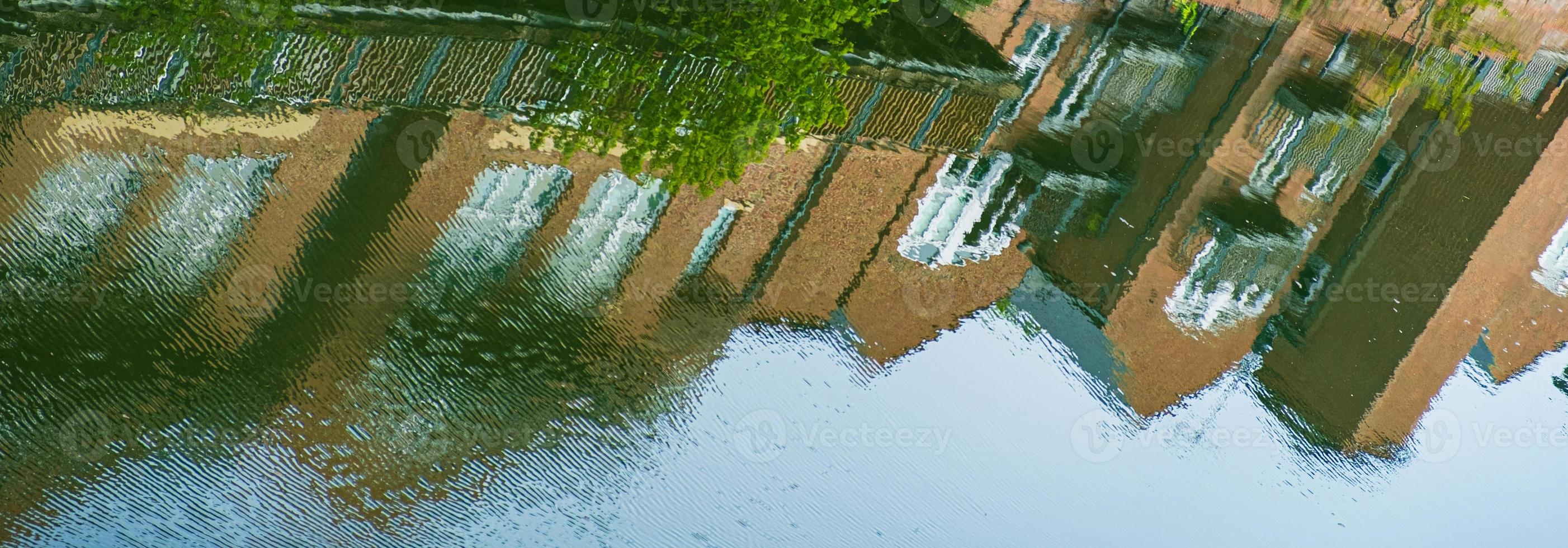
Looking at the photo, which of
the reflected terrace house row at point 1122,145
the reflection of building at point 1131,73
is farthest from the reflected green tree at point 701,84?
the reflection of building at point 1131,73

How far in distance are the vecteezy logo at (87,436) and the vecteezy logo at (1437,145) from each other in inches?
428

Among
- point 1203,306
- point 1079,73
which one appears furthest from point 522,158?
point 1203,306

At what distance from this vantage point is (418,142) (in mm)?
6340

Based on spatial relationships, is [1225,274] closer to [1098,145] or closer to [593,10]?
[1098,145]

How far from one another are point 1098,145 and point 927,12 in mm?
1961

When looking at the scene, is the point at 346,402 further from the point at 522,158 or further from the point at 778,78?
the point at 778,78

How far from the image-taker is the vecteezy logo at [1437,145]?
914 cm

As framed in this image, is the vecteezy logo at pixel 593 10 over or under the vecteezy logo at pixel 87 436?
over

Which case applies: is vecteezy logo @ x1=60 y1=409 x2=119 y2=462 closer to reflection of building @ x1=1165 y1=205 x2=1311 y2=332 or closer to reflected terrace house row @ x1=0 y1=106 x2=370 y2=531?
reflected terrace house row @ x1=0 y1=106 x2=370 y2=531

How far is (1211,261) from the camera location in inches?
335

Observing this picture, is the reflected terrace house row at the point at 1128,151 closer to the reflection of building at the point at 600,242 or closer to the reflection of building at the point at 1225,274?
the reflection of building at the point at 1225,274

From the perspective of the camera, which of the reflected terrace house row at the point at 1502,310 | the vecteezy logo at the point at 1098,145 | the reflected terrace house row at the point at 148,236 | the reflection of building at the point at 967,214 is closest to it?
the reflected terrace house row at the point at 148,236

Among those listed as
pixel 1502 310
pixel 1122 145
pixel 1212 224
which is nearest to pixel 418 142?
pixel 1122 145

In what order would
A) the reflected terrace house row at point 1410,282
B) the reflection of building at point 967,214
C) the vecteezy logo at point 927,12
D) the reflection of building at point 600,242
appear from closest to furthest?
the reflection of building at point 600,242 < the reflection of building at point 967,214 < the vecteezy logo at point 927,12 < the reflected terrace house row at point 1410,282
